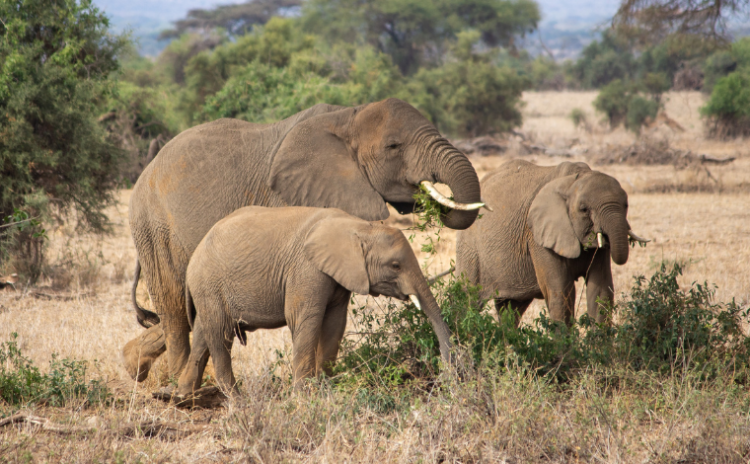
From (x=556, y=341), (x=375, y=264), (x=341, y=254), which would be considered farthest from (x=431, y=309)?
(x=556, y=341)

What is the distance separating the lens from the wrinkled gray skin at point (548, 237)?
20.4ft

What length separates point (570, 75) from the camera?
4756 centimetres

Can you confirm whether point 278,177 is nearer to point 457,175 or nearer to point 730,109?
point 457,175

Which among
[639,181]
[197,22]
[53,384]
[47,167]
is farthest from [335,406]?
[197,22]

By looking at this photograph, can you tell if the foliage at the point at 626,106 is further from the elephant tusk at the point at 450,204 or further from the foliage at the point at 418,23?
the elephant tusk at the point at 450,204

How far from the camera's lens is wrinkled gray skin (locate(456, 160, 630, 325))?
6203 millimetres

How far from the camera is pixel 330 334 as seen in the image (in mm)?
4988

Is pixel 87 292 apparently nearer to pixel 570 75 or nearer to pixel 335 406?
pixel 335 406

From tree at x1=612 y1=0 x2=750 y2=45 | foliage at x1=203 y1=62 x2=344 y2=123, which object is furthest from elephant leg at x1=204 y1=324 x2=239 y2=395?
foliage at x1=203 y1=62 x2=344 y2=123

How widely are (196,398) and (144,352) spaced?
1.07 meters

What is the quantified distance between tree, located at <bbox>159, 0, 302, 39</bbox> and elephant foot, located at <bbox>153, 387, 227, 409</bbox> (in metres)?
55.6

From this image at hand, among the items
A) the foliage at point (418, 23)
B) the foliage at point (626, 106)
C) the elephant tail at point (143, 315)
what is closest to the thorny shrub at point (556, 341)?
the elephant tail at point (143, 315)

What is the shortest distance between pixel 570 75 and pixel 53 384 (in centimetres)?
4535

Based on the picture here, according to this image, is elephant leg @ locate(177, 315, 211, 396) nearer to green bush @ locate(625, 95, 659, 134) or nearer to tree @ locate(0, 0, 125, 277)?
tree @ locate(0, 0, 125, 277)
